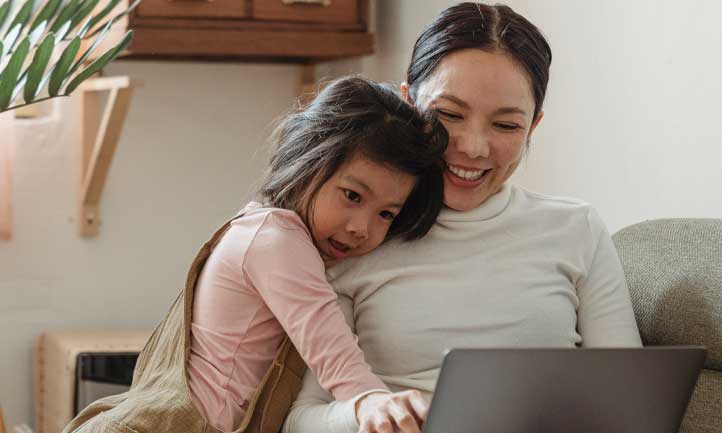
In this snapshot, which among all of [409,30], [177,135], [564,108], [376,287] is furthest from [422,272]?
[177,135]

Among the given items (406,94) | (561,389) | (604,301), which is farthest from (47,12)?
(561,389)

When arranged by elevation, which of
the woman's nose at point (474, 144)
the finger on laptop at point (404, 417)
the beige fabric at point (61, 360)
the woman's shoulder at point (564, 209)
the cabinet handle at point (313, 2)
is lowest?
the beige fabric at point (61, 360)

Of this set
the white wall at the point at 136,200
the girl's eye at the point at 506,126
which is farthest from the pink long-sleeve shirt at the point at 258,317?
the white wall at the point at 136,200

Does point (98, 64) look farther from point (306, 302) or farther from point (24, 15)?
point (306, 302)

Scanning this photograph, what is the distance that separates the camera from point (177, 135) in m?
2.90

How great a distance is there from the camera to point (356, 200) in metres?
1.28

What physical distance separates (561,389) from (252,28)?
1.70 m

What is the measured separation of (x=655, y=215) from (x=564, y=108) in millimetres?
355

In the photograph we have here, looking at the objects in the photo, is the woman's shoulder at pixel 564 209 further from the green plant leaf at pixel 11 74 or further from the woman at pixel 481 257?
the green plant leaf at pixel 11 74

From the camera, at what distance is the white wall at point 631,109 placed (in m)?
1.61

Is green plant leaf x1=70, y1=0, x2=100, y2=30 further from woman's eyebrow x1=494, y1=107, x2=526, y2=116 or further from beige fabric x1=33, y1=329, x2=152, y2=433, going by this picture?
beige fabric x1=33, y1=329, x2=152, y2=433

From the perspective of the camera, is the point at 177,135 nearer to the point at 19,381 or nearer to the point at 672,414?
the point at 19,381

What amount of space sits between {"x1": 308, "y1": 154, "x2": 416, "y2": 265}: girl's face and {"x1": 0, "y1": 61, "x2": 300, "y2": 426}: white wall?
1652 mm

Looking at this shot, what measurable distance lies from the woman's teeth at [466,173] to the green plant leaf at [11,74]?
640 mm
